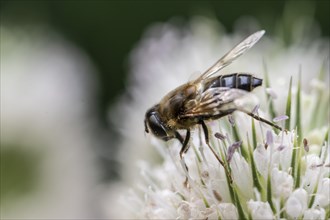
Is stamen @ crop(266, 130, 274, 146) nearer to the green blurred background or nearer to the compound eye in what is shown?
the compound eye

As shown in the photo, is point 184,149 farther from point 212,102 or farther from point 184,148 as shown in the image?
point 212,102

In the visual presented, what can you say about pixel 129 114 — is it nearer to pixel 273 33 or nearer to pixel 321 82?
pixel 273 33

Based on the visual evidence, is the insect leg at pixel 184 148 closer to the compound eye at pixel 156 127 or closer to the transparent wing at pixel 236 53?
the compound eye at pixel 156 127

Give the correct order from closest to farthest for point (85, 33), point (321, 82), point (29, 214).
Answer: point (321, 82)
point (29, 214)
point (85, 33)

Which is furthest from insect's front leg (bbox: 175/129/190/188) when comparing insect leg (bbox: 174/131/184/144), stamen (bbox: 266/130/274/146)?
stamen (bbox: 266/130/274/146)

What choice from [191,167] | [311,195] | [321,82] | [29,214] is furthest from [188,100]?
[29,214]

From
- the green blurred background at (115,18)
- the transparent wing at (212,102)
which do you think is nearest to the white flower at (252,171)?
the transparent wing at (212,102)

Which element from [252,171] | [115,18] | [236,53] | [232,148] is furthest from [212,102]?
[115,18]
